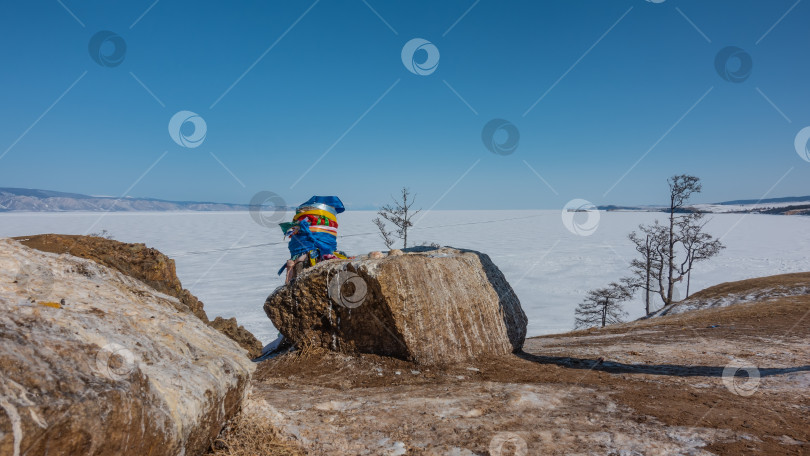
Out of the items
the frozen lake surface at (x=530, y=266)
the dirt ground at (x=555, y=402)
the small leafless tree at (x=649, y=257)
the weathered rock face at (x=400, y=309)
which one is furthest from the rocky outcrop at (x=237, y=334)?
the small leafless tree at (x=649, y=257)

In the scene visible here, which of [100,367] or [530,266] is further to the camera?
[530,266]

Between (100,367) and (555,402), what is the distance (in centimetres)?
430

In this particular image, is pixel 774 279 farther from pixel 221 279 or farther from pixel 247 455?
pixel 221 279

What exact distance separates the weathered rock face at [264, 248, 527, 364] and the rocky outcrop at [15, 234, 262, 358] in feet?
8.73

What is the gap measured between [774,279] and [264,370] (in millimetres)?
20265

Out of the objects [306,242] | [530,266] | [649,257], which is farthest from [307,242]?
[530,266]

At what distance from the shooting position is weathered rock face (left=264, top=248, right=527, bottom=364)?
19.6 ft

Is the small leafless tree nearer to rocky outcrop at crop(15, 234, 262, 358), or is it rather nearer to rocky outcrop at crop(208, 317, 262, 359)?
rocky outcrop at crop(208, 317, 262, 359)

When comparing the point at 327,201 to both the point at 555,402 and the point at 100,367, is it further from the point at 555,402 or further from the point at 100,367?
the point at 100,367

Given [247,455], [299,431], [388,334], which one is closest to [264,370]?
[388,334]

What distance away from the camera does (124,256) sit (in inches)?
343

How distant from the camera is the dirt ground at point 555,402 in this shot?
3.51 metres

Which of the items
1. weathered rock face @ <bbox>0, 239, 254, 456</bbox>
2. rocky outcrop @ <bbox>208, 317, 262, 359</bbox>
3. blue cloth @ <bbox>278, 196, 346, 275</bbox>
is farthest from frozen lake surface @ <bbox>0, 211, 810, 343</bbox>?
weathered rock face @ <bbox>0, 239, 254, 456</bbox>

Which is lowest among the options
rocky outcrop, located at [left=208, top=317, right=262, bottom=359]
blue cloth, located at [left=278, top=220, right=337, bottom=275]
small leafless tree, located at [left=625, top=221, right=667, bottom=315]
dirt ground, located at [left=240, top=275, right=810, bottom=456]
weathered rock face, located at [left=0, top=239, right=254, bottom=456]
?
dirt ground, located at [left=240, top=275, right=810, bottom=456]
